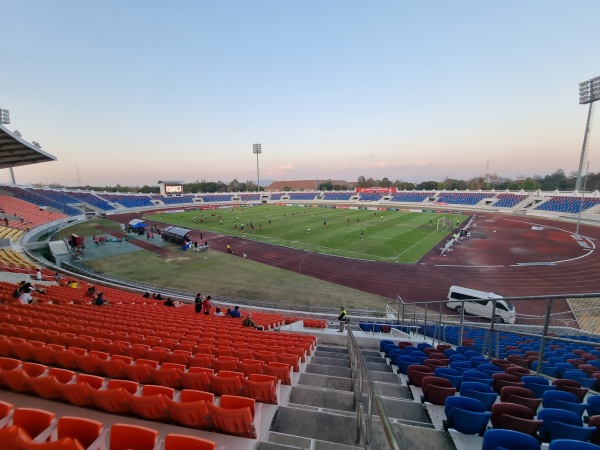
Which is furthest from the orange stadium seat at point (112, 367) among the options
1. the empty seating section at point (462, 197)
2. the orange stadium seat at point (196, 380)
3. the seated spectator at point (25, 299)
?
the empty seating section at point (462, 197)

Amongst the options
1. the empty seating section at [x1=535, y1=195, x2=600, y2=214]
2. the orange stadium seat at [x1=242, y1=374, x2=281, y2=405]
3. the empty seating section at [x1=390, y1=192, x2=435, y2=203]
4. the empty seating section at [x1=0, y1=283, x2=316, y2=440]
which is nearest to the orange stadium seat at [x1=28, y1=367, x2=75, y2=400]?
the empty seating section at [x1=0, y1=283, x2=316, y2=440]

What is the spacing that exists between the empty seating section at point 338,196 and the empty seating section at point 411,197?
17.9 metres

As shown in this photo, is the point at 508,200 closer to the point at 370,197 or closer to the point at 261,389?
the point at 370,197

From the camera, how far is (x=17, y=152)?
17.3 metres

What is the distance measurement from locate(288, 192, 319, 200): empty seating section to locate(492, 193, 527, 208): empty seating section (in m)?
60.1

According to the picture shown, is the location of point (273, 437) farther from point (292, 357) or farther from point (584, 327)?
point (584, 327)

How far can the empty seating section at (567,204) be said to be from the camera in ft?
195

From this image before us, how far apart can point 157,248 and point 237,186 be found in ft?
448

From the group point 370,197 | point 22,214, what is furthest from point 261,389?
point 370,197

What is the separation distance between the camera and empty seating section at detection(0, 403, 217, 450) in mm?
2748

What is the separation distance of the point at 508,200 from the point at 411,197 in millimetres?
27476

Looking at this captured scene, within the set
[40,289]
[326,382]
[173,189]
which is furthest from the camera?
[173,189]

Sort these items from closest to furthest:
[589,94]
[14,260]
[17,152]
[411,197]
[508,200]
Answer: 1. [17,152]
2. [14,260]
3. [589,94]
4. [508,200]
5. [411,197]

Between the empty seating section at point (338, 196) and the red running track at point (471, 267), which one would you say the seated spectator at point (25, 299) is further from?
the empty seating section at point (338, 196)
